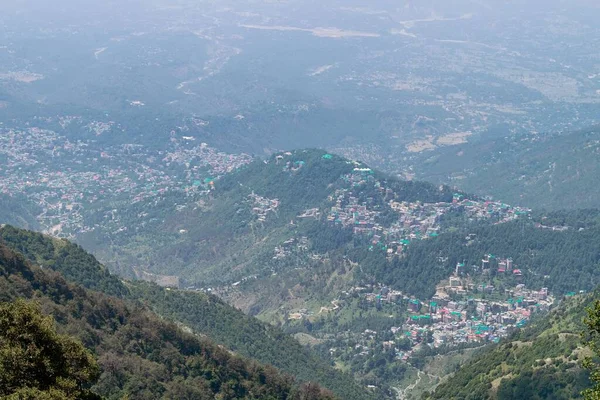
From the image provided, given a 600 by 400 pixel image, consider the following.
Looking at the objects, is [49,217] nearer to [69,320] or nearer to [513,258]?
[513,258]

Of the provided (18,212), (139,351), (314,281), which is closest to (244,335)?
(139,351)

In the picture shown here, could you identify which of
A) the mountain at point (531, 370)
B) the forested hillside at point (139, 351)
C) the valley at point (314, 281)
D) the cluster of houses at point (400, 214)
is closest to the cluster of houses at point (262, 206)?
the valley at point (314, 281)

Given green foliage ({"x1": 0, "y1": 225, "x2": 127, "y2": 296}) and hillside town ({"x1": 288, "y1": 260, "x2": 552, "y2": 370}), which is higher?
green foliage ({"x1": 0, "y1": 225, "x2": 127, "y2": 296})

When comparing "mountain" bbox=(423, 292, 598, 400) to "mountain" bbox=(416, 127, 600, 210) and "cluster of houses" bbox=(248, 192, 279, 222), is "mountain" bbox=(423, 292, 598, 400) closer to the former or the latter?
"cluster of houses" bbox=(248, 192, 279, 222)

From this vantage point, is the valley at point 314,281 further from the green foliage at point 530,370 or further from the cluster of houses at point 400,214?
the cluster of houses at point 400,214

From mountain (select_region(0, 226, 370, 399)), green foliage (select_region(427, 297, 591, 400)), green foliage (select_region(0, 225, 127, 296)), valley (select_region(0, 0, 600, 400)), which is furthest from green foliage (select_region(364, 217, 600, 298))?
green foliage (select_region(0, 225, 127, 296))

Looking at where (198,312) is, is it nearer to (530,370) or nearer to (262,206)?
(530,370)
